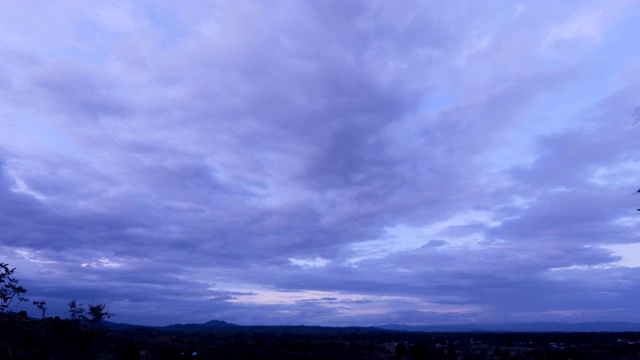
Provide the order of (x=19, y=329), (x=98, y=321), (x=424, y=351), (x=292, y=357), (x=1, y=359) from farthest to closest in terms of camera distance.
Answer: (x=424, y=351) < (x=292, y=357) < (x=98, y=321) < (x=19, y=329) < (x=1, y=359)

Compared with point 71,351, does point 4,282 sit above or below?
above

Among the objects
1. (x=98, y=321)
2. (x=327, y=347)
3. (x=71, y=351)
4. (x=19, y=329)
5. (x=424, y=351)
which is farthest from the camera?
(x=327, y=347)

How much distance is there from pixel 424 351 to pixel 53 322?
136 feet

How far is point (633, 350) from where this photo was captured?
62.9 metres

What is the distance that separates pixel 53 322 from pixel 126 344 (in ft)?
81.4

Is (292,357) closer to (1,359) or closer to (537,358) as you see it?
(537,358)

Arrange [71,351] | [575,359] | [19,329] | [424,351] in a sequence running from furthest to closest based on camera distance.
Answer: [424,351]
[575,359]
[71,351]
[19,329]

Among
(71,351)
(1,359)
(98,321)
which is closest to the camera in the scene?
(1,359)

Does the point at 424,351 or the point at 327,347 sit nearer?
the point at 424,351

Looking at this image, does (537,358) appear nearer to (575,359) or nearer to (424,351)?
(575,359)

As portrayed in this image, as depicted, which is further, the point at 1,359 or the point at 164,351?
the point at 164,351

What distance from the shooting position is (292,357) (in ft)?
189

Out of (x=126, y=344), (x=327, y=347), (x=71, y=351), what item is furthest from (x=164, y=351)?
(x=71, y=351)

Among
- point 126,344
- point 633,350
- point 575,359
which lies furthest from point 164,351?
point 633,350
